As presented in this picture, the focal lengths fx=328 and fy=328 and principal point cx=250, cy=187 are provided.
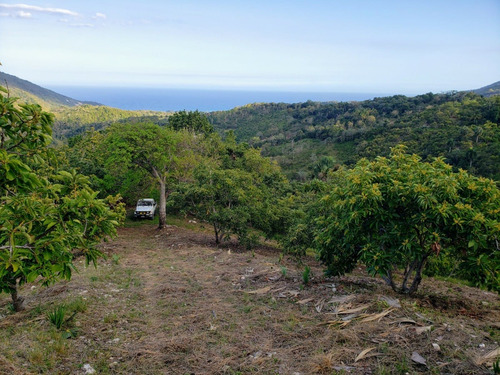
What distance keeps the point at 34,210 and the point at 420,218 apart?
24.6ft

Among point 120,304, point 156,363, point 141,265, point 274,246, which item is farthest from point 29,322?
point 274,246

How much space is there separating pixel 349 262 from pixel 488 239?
10.9 ft

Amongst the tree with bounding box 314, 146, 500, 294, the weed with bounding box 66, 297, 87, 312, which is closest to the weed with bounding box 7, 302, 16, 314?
the weed with bounding box 66, 297, 87, 312

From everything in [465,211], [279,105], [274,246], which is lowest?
[274,246]

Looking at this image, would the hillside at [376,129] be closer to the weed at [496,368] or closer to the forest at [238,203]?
the forest at [238,203]

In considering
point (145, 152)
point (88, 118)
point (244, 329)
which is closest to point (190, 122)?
point (145, 152)

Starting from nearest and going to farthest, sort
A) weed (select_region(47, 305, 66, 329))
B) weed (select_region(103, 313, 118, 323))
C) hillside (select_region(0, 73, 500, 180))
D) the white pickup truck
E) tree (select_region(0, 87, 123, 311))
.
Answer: tree (select_region(0, 87, 123, 311))
weed (select_region(47, 305, 66, 329))
weed (select_region(103, 313, 118, 323))
the white pickup truck
hillside (select_region(0, 73, 500, 180))

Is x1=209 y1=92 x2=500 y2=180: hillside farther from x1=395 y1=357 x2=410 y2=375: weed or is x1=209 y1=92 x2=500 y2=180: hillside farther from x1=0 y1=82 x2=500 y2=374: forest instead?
x1=395 y1=357 x2=410 y2=375: weed

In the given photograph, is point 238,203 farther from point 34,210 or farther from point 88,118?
point 88,118

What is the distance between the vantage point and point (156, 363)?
592 centimetres

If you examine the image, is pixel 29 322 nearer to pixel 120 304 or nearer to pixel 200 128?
pixel 120 304

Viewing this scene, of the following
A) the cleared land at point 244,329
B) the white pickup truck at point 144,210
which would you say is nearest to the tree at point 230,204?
the white pickup truck at point 144,210

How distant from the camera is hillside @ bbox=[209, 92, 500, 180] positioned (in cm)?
5359

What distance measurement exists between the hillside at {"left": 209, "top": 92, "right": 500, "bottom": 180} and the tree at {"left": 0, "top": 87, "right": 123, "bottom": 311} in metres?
22.0
